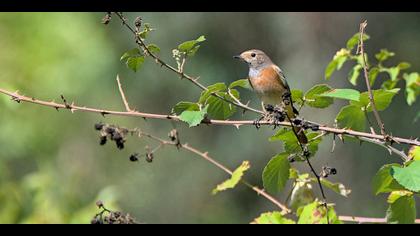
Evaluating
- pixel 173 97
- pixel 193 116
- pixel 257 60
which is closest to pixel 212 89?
pixel 193 116

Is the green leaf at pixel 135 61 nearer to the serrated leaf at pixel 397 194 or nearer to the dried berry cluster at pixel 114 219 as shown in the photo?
the dried berry cluster at pixel 114 219

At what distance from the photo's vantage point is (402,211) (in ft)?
6.01

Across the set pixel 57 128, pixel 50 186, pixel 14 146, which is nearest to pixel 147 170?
pixel 57 128

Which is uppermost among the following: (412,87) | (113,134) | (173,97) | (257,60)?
(173,97)

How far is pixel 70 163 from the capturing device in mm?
11281

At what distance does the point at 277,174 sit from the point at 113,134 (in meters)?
0.48

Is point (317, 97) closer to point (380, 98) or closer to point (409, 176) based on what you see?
point (380, 98)

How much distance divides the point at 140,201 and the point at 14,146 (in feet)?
13.0

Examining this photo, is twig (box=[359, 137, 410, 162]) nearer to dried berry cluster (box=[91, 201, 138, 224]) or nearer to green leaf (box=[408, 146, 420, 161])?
green leaf (box=[408, 146, 420, 161])

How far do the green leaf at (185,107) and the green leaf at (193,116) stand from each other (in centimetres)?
3

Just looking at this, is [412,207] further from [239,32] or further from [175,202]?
[175,202]

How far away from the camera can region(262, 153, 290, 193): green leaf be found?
1977 mm

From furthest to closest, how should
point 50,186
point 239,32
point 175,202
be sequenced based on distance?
1. point 175,202
2. point 239,32
3. point 50,186

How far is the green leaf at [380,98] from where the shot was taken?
6.22ft
